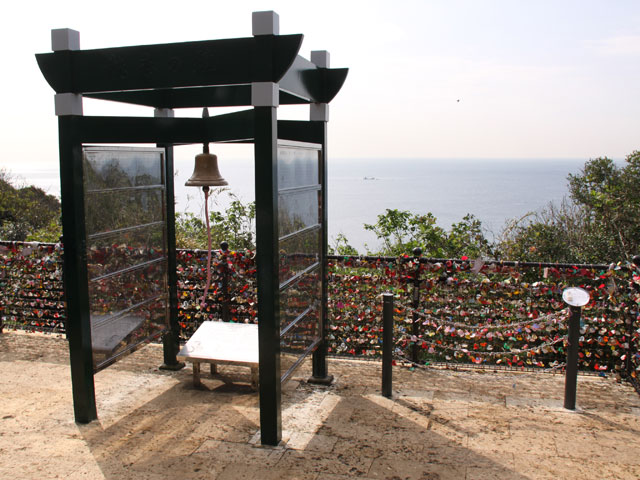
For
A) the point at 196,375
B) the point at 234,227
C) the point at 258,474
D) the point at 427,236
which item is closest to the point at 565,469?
the point at 258,474

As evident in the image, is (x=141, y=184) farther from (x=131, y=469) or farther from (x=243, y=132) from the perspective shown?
(x=131, y=469)

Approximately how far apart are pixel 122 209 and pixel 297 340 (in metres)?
1.76

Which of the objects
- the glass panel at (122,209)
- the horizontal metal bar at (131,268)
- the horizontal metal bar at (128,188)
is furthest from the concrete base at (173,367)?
the horizontal metal bar at (128,188)

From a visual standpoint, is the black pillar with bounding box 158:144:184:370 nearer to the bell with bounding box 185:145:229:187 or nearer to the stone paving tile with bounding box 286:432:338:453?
the bell with bounding box 185:145:229:187

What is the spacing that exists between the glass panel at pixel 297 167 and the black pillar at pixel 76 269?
4.76 ft

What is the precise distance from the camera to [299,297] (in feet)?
15.4

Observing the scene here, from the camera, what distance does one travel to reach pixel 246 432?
431cm

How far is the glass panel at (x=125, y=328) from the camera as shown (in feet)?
14.8

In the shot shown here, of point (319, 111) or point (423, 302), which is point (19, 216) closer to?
point (423, 302)

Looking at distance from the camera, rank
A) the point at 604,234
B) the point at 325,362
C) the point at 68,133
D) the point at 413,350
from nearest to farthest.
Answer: the point at 68,133, the point at 325,362, the point at 413,350, the point at 604,234

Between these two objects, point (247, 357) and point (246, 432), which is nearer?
point (246, 432)

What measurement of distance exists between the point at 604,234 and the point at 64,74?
30.0ft

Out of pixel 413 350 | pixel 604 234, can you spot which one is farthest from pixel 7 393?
pixel 604 234

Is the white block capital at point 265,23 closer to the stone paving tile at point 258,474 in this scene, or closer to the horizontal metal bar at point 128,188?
the horizontal metal bar at point 128,188
